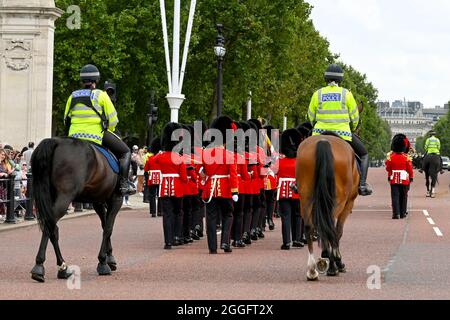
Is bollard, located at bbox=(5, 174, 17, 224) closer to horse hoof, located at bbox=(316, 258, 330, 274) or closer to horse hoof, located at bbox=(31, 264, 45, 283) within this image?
horse hoof, located at bbox=(31, 264, 45, 283)

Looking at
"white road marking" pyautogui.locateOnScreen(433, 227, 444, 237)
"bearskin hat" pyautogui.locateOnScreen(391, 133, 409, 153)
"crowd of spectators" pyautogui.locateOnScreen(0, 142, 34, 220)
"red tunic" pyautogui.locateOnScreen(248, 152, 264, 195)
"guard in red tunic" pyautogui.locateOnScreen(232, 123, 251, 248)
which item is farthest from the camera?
"bearskin hat" pyautogui.locateOnScreen(391, 133, 409, 153)

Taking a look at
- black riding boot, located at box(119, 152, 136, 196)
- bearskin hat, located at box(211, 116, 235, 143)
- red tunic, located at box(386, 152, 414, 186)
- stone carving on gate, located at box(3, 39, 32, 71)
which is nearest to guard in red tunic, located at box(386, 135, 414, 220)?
red tunic, located at box(386, 152, 414, 186)

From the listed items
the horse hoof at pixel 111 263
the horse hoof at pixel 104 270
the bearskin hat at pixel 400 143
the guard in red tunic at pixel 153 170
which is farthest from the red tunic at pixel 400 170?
the horse hoof at pixel 104 270

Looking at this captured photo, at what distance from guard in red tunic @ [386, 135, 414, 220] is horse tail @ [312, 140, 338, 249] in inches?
611

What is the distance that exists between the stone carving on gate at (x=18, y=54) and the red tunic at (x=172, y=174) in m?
15.0

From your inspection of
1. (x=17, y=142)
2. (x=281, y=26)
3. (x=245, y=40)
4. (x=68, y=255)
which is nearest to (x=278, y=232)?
(x=68, y=255)

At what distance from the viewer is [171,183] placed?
20.7 meters

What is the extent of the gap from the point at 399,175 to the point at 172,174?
11388 mm

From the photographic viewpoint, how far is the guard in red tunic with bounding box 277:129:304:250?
797 inches

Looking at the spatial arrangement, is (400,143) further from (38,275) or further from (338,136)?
(38,275)

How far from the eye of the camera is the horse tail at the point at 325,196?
14617mm
